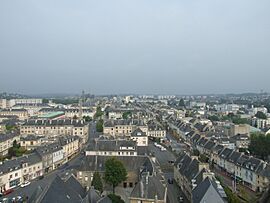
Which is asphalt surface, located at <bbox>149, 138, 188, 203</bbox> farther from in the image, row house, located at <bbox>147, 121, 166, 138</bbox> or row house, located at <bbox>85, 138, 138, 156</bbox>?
row house, located at <bbox>147, 121, 166, 138</bbox>

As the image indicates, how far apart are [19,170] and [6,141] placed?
1835cm

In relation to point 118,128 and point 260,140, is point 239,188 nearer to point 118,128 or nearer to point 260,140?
point 260,140

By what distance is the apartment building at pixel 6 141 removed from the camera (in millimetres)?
48041

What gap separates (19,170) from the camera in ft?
109

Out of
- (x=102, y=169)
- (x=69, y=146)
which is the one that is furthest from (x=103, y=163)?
(x=69, y=146)

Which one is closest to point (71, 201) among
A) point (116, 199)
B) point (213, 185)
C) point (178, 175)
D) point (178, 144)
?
point (116, 199)

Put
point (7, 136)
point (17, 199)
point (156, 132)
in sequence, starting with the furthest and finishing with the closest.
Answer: point (156, 132) → point (7, 136) → point (17, 199)

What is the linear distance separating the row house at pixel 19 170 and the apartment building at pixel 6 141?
13.2 m

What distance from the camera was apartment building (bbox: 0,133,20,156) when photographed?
A: 48.0 metres

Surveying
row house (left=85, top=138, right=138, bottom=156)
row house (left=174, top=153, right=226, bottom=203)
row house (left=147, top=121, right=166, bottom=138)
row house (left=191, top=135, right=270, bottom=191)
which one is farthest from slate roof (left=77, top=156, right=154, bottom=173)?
row house (left=147, top=121, right=166, bottom=138)

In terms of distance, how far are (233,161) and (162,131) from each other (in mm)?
27227

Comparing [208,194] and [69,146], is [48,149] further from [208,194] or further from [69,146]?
[208,194]

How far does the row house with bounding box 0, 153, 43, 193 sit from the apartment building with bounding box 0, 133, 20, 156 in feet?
43.3

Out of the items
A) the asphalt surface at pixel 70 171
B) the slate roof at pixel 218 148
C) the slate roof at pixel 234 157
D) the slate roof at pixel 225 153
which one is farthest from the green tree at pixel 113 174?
the slate roof at pixel 218 148
